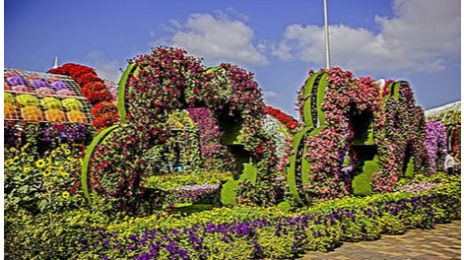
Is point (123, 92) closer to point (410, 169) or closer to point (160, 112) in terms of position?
point (160, 112)

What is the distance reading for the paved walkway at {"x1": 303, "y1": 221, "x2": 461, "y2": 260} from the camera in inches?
203

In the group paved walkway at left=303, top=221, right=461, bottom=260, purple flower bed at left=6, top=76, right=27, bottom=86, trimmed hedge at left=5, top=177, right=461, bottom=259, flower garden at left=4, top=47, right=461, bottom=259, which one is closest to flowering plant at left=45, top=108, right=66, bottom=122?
purple flower bed at left=6, top=76, right=27, bottom=86

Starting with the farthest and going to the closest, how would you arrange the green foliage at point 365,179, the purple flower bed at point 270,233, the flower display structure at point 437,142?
the flower display structure at point 437,142 → the green foliage at point 365,179 → the purple flower bed at point 270,233

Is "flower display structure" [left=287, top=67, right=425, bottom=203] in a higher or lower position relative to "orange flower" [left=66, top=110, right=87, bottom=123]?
lower

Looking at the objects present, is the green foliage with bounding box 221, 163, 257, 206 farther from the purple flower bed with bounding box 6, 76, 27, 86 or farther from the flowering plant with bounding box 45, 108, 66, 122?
the purple flower bed with bounding box 6, 76, 27, 86

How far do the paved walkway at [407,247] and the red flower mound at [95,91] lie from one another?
8.71 metres

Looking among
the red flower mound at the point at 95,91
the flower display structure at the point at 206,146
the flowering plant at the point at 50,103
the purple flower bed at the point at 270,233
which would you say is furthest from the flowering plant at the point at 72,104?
the purple flower bed at the point at 270,233

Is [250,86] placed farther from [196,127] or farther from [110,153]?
[196,127]

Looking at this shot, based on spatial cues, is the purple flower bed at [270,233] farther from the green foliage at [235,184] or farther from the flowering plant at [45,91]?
the flowering plant at [45,91]

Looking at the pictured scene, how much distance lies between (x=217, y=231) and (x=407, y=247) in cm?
→ 204

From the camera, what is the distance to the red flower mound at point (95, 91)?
550 inches

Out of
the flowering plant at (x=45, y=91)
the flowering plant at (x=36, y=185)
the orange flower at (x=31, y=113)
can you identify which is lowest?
the flowering plant at (x=36, y=185)

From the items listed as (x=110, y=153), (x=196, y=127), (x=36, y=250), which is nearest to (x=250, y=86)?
(x=110, y=153)

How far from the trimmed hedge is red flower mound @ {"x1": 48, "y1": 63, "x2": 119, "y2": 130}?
25.5ft
